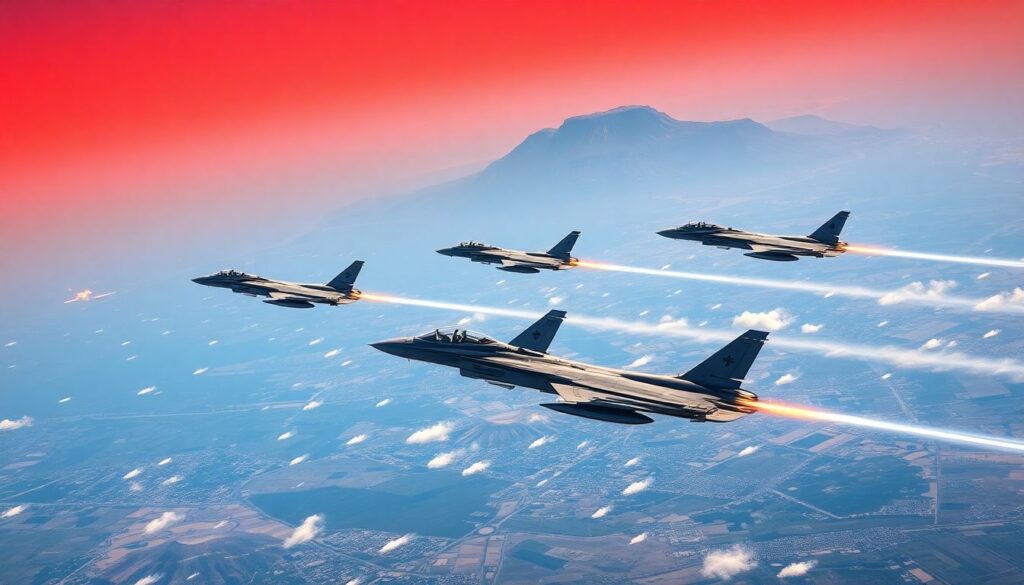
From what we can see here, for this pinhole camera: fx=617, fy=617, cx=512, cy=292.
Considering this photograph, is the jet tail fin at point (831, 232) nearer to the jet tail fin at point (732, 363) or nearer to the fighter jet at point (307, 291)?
the jet tail fin at point (732, 363)

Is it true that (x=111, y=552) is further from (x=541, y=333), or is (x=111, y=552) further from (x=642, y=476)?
(x=541, y=333)

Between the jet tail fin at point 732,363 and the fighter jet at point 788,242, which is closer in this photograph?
the jet tail fin at point 732,363

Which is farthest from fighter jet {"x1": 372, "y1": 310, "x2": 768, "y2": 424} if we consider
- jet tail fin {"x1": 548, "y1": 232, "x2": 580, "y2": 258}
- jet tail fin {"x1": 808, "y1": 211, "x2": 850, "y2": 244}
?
jet tail fin {"x1": 808, "y1": 211, "x2": 850, "y2": 244}

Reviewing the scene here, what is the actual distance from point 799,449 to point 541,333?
159382mm

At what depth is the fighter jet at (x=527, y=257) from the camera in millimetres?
67312

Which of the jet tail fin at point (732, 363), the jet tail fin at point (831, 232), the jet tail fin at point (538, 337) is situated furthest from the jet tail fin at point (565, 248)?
the jet tail fin at point (732, 363)

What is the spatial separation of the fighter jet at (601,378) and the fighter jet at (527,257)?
79.7ft

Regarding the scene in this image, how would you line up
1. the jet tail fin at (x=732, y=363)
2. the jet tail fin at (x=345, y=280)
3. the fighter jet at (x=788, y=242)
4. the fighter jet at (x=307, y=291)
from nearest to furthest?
the jet tail fin at (x=732, y=363) → the fighter jet at (x=307, y=291) → the fighter jet at (x=788, y=242) → the jet tail fin at (x=345, y=280)

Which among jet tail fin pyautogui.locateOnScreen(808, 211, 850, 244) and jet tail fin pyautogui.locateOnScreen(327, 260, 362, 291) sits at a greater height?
jet tail fin pyautogui.locateOnScreen(808, 211, 850, 244)

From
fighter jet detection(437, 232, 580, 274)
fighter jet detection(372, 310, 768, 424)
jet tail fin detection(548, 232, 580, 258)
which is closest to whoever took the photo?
fighter jet detection(372, 310, 768, 424)

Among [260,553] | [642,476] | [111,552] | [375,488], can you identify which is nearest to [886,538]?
[642,476]

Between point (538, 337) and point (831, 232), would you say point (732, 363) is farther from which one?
point (831, 232)

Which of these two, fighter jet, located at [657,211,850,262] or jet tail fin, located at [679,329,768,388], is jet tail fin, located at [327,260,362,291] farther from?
fighter jet, located at [657,211,850,262]

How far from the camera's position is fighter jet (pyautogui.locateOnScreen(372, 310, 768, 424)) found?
1264 inches
